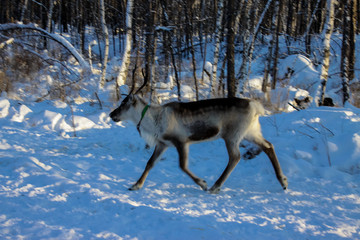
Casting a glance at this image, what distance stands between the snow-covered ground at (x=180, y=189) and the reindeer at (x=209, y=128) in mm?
335

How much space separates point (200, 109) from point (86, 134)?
4.01m

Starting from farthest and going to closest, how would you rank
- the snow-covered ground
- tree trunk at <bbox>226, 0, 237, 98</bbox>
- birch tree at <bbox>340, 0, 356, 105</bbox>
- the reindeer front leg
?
birch tree at <bbox>340, 0, 356, 105</bbox> → tree trunk at <bbox>226, 0, 237, 98</bbox> → the reindeer front leg → the snow-covered ground

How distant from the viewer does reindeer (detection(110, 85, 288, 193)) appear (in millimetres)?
4289

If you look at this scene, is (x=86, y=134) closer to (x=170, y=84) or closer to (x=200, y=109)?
(x=200, y=109)

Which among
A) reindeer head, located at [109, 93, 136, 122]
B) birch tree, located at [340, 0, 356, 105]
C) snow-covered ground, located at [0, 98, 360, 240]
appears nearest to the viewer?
snow-covered ground, located at [0, 98, 360, 240]

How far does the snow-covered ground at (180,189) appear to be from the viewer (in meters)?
2.88

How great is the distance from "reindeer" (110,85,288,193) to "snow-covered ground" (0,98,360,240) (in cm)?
33

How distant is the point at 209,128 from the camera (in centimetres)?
433

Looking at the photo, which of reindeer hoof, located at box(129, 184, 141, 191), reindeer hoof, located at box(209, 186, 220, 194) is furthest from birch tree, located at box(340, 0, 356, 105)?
reindeer hoof, located at box(129, 184, 141, 191)

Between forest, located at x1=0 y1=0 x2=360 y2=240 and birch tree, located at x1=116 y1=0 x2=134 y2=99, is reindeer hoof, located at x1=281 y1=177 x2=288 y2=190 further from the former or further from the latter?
birch tree, located at x1=116 y1=0 x2=134 y2=99

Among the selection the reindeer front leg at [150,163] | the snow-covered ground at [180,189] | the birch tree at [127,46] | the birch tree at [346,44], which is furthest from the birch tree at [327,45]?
the birch tree at [127,46]

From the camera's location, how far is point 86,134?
7363 mm

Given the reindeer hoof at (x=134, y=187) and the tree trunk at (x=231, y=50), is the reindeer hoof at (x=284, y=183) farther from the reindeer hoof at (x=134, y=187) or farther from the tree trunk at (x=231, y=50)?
the tree trunk at (x=231, y=50)

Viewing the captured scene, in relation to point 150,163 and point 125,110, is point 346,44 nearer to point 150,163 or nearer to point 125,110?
point 125,110
